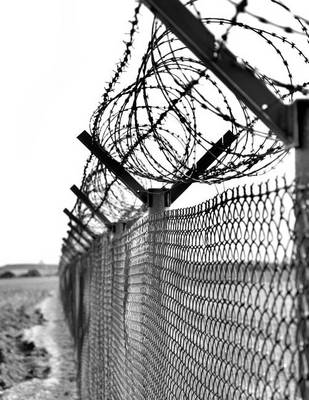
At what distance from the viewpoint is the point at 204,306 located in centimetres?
294

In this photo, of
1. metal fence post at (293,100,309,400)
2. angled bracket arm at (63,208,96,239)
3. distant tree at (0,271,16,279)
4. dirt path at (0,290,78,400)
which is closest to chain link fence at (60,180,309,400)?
metal fence post at (293,100,309,400)

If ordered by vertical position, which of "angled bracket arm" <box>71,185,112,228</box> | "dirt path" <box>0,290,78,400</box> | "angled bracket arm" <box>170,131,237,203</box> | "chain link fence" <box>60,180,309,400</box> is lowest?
"dirt path" <box>0,290,78,400</box>

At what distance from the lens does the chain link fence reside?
1807 mm

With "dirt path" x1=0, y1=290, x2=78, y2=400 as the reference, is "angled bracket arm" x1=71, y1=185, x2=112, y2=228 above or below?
above

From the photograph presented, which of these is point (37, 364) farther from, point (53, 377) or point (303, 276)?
point (303, 276)

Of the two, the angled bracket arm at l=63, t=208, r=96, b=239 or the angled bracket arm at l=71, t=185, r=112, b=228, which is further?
the angled bracket arm at l=63, t=208, r=96, b=239

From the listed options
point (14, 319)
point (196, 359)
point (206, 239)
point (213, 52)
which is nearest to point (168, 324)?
point (196, 359)

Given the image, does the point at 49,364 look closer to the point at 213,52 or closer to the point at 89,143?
the point at 89,143

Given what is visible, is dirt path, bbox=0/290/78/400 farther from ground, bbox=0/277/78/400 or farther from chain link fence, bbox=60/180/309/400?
chain link fence, bbox=60/180/309/400

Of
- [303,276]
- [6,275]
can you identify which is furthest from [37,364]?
[6,275]

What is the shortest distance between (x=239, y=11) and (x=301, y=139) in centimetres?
37

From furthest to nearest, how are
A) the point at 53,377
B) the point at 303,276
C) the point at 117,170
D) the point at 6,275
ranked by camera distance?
1. the point at 6,275
2. the point at 53,377
3. the point at 117,170
4. the point at 303,276

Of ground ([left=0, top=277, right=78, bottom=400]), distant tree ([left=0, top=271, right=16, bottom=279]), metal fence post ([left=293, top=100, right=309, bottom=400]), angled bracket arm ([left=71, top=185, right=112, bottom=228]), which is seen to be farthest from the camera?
distant tree ([left=0, top=271, right=16, bottom=279])

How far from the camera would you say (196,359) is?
296cm
